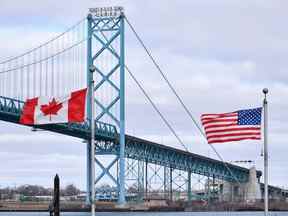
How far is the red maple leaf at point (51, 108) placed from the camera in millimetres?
33375

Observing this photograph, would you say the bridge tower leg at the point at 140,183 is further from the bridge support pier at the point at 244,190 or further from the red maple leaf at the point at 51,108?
the red maple leaf at the point at 51,108

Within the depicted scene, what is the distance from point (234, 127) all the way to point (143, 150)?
84655 mm

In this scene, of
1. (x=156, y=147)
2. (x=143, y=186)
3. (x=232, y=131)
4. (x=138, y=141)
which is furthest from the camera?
(x=143, y=186)

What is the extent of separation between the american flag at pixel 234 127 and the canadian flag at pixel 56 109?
4.46 m

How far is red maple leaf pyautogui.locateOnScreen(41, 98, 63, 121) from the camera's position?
109 ft

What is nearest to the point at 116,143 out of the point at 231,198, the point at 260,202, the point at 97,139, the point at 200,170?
the point at 97,139

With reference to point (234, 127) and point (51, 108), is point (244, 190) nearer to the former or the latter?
point (234, 127)

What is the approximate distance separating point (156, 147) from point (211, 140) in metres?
89.3

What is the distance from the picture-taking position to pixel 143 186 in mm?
136625

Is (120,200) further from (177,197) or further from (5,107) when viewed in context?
(177,197)

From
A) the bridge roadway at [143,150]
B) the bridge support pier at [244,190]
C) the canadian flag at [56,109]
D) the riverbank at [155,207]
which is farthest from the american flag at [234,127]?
the bridge support pier at [244,190]

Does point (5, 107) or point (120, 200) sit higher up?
point (5, 107)

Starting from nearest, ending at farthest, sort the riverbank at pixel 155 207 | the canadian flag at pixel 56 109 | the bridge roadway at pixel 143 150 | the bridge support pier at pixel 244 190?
1. the canadian flag at pixel 56 109
2. the bridge roadway at pixel 143 150
3. the riverbank at pixel 155 207
4. the bridge support pier at pixel 244 190

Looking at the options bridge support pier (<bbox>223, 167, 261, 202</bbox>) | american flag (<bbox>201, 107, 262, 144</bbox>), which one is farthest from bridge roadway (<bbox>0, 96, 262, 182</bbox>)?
american flag (<bbox>201, 107, 262, 144</bbox>)
